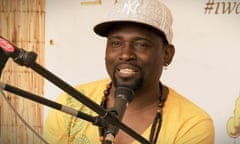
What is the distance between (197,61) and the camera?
1210 millimetres

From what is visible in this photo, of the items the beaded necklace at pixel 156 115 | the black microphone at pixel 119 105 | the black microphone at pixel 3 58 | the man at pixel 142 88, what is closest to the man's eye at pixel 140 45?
the man at pixel 142 88

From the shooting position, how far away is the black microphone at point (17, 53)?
16.9 inches

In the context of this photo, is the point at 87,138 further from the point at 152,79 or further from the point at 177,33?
the point at 177,33

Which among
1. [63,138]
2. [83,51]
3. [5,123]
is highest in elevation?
[83,51]

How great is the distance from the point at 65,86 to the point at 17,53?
0.22ft

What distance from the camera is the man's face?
80 centimetres

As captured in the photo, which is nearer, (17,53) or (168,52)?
(17,53)

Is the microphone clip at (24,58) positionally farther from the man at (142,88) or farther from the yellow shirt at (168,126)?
the yellow shirt at (168,126)

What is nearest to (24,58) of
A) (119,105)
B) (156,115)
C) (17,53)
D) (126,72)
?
(17,53)

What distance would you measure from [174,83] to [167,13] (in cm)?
39

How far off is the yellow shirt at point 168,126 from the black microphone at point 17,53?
0.44 metres

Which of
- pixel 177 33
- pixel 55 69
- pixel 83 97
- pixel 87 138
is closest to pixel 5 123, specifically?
pixel 55 69

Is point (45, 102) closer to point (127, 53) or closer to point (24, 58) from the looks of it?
point (24, 58)

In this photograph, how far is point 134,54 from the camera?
2.68 feet
